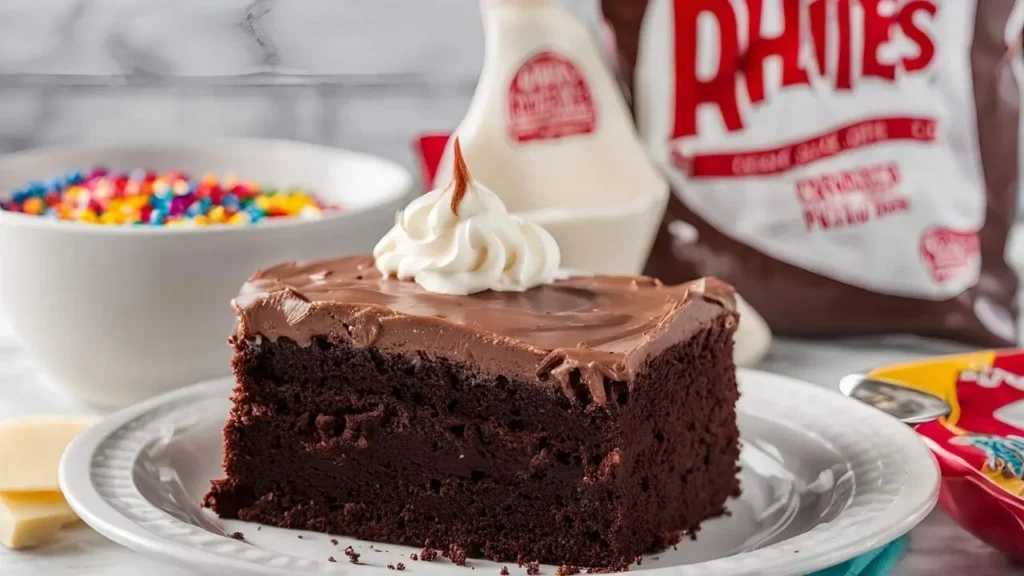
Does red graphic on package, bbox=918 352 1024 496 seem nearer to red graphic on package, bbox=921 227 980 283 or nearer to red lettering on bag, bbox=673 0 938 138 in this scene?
red graphic on package, bbox=921 227 980 283

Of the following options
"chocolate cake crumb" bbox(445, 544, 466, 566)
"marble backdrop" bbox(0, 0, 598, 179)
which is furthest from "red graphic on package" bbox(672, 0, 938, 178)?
"chocolate cake crumb" bbox(445, 544, 466, 566)

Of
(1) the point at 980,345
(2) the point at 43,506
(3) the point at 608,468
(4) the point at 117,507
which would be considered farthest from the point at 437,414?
(1) the point at 980,345

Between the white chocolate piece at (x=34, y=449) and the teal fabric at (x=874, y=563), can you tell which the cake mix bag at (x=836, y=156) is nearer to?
the teal fabric at (x=874, y=563)

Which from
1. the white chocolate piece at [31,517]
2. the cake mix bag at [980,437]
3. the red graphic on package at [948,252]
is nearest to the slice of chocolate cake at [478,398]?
the white chocolate piece at [31,517]

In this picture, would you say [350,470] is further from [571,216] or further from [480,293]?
[571,216]

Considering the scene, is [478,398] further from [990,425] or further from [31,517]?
[990,425]

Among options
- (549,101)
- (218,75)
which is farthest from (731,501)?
(218,75)
